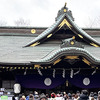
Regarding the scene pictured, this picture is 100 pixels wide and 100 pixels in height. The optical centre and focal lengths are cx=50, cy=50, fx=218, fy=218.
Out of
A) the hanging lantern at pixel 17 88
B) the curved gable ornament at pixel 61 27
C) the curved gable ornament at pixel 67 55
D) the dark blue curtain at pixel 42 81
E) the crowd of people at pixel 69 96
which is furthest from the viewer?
the curved gable ornament at pixel 61 27

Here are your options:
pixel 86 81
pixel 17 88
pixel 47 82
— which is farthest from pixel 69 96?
pixel 17 88

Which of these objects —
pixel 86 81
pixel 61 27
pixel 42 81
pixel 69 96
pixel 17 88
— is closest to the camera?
pixel 69 96

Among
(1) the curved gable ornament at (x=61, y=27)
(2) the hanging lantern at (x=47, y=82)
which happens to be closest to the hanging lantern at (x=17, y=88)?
(2) the hanging lantern at (x=47, y=82)

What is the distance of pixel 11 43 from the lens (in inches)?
545

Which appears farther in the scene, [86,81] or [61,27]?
[61,27]

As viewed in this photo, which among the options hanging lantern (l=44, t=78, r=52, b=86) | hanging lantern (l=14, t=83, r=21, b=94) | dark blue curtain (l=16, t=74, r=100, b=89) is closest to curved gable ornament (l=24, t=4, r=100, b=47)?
dark blue curtain (l=16, t=74, r=100, b=89)

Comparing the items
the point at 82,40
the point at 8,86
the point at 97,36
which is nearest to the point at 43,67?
the point at 8,86

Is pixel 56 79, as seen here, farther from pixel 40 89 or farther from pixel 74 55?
pixel 74 55

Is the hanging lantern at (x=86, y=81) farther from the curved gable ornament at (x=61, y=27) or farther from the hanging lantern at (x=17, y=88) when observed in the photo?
the hanging lantern at (x=17, y=88)

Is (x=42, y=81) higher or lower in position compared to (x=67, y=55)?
lower

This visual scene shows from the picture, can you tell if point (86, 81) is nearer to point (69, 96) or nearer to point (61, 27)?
point (69, 96)

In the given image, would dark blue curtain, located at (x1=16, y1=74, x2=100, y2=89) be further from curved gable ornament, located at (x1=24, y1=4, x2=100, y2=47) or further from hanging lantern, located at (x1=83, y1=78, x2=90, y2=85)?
curved gable ornament, located at (x1=24, y1=4, x2=100, y2=47)

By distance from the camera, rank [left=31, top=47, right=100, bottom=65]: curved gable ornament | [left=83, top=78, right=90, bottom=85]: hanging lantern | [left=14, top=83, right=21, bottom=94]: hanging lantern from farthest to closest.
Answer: [left=83, top=78, right=90, bottom=85]: hanging lantern → [left=14, top=83, right=21, bottom=94]: hanging lantern → [left=31, top=47, right=100, bottom=65]: curved gable ornament

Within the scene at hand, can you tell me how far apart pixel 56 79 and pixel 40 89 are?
110 centimetres
